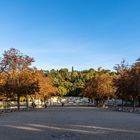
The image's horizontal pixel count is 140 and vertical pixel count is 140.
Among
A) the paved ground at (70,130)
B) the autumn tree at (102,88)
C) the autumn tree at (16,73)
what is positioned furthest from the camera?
the autumn tree at (102,88)

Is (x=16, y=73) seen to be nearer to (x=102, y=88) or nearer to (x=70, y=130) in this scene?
(x=102, y=88)

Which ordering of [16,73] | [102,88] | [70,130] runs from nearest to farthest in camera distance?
1. [70,130]
2. [16,73]
3. [102,88]

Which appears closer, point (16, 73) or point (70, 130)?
point (70, 130)

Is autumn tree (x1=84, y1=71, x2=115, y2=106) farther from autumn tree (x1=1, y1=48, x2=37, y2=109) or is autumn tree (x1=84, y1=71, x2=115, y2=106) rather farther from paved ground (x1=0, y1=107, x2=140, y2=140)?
paved ground (x1=0, y1=107, x2=140, y2=140)

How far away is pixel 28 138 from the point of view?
1859cm

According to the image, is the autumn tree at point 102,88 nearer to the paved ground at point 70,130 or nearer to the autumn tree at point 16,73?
the autumn tree at point 16,73

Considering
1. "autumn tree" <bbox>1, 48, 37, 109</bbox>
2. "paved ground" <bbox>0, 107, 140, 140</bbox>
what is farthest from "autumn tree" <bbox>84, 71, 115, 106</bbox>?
"paved ground" <bbox>0, 107, 140, 140</bbox>

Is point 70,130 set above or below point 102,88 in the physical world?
below

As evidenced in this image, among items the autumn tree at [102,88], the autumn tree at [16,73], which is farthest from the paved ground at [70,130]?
the autumn tree at [102,88]

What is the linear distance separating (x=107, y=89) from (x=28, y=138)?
66.3m

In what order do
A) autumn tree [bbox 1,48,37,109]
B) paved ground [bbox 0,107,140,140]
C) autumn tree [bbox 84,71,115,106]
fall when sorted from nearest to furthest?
paved ground [bbox 0,107,140,140] → autumn tree [bbox 1,48,37,109] → autumn tree [bbox 84,71,115,106]

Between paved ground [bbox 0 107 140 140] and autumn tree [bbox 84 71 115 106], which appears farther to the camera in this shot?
autumn tree [bbox 84 71 115 106]

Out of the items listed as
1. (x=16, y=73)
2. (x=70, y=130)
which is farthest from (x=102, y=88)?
(x=70, y=130)

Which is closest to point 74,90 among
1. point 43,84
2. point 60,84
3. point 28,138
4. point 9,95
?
point 60,84
